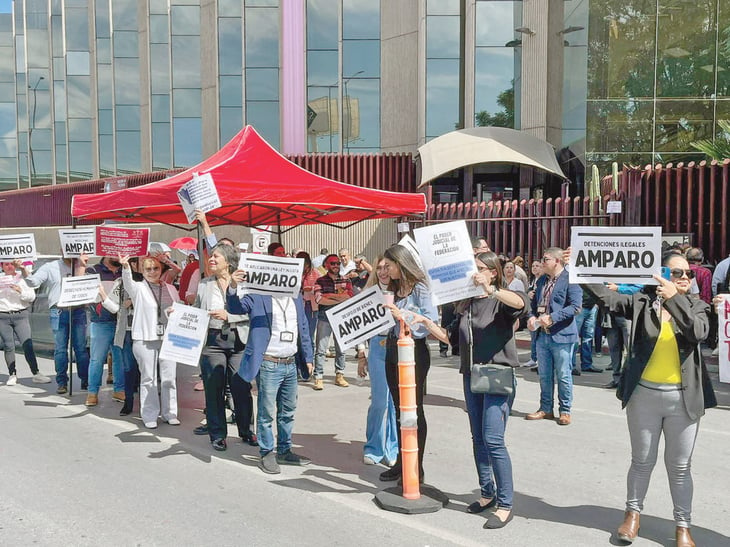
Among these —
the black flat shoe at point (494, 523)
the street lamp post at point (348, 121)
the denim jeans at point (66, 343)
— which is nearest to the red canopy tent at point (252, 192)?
the denim jeans at point (66, 343)

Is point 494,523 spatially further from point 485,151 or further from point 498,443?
point 485,151

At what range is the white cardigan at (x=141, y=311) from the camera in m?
7.98

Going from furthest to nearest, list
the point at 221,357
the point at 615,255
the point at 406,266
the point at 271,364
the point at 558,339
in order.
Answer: the point at 558,339 → the point at 221,357 → the point at 271,364 → the point at 406,266 → the point at 615,255

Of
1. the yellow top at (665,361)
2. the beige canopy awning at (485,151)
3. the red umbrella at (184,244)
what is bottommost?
the yellow top at (665,361)

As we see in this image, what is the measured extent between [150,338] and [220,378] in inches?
53.3

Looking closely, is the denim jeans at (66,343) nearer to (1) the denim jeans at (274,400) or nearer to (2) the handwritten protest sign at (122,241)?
(2) the handwritten protest sign at (122,241)

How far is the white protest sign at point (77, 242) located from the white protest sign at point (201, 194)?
2.11 meters

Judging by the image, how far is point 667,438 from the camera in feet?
15.2

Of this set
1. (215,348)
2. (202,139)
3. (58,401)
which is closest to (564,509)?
(215,348)

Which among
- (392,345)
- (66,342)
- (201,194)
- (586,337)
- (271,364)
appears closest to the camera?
(392,345)

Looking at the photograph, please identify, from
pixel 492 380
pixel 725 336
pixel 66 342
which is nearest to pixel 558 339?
pixel 725 336

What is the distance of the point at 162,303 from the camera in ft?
26.8

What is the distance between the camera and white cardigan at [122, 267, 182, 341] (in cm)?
798

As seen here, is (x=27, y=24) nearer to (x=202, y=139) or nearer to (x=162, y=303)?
(x=202, y=139)
